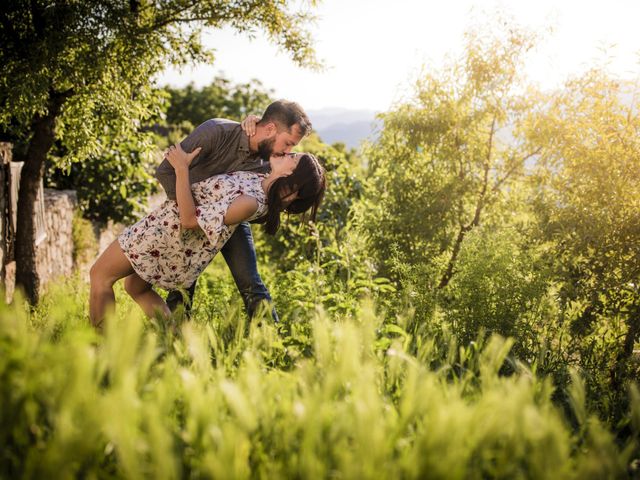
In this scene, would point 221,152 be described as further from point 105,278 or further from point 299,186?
point 105,278

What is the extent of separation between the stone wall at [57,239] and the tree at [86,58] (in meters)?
0.85

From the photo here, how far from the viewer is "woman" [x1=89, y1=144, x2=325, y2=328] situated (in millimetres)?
3188

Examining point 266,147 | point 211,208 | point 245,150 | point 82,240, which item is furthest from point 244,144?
point 82,240

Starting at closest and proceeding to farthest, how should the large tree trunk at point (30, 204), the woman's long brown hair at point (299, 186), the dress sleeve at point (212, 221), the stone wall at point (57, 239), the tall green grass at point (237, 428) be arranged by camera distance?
the tall green grass at point (237, 428), the dress sleeve at point (212, 221), the woman's long brown hair at point (299, 186), the large tree trunk at point (30, 204), the stone wall at point (57, 239)

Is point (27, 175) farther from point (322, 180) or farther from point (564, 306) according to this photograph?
point (564, 306)

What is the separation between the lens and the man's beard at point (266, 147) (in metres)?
3.74

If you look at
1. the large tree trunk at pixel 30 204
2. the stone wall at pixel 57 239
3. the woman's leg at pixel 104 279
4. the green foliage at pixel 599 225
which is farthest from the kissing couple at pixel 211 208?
the stone wall at pixel 57 239

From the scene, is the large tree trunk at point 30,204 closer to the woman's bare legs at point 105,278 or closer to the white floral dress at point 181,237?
the woman's bare legs at point 105,278

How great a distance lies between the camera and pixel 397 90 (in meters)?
5.34

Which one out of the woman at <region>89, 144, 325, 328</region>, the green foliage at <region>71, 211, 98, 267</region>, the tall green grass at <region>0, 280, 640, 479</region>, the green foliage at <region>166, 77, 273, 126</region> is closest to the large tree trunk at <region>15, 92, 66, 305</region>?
the green foliage at <region>71, 211, 98, 267</region>

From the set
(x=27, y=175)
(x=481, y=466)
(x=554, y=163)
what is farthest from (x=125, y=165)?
(x=481, y=466)

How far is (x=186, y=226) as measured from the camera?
3205 millimetres

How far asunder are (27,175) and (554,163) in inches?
192

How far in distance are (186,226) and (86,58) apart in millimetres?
2228
